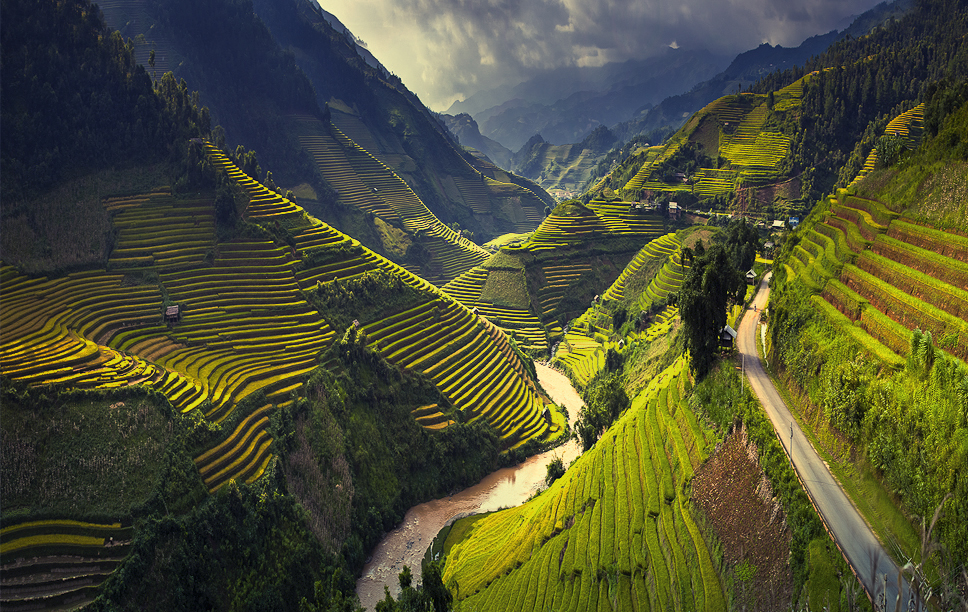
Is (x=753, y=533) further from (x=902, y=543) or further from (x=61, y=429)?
(x=61, y=429)

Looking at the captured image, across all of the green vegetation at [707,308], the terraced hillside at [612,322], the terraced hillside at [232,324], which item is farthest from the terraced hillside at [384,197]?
the green vegetation at [707,308]

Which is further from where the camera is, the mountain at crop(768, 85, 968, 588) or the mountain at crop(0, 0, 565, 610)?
the mountain at crop(0, 0, 565, 610)

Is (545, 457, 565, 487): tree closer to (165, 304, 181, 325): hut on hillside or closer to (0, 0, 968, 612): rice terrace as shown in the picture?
(0, 0, 968, 612): rice terrace

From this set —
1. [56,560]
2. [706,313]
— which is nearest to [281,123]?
[56,560]

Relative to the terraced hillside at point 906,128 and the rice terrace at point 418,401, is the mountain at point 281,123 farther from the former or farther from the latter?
the terraced hillside at point 906,128

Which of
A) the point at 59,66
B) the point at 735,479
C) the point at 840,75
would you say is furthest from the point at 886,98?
the point at 59,66

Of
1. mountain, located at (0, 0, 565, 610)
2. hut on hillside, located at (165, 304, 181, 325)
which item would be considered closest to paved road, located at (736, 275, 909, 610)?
mountain, located at (0, 0, 565, 610)

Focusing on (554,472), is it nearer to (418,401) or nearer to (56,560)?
(418,401)
